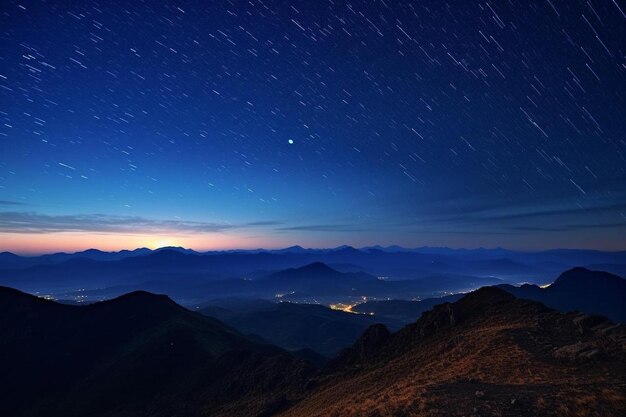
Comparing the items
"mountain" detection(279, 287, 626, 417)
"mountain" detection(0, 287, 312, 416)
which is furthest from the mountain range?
"mountain" detection(0, 287, 312, 416)

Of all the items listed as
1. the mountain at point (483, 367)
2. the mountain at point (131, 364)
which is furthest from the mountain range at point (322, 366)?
the mountain at point (131, 364)

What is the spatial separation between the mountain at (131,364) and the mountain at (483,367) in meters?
11.2

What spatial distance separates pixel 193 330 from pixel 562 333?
99478mm

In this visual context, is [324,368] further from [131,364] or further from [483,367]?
[131,364]

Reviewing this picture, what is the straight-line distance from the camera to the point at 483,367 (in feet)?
82.9

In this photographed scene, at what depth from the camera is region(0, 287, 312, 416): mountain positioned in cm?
5701

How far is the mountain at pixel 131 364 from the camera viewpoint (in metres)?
57.0

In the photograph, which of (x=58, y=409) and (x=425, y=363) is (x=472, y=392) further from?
(x=58, y=409)

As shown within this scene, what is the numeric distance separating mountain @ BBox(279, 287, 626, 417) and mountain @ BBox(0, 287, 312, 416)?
11.2 m

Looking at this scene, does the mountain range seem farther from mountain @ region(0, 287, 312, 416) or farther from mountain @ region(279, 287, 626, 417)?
mountain @ region(0, 287, 312, 416)

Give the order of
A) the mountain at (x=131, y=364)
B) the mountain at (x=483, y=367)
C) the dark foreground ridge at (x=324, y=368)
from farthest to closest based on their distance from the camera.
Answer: the mountain at (x=131, y=364) < the dark foreground ridge at (x=324, y=368) < the mountain at (x=483, y=367)

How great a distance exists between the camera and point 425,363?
33656 millimetres

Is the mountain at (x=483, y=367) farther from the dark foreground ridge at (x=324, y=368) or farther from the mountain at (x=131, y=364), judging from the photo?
the mountain at (x=131, y=364)

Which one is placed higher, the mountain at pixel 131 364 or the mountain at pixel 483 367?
the mountain at pixel 483 367
